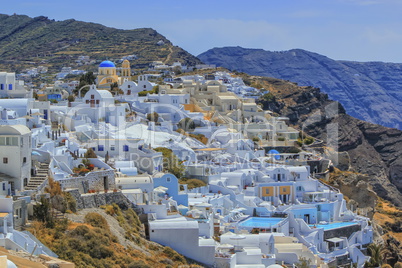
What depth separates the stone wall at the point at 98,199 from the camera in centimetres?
2766

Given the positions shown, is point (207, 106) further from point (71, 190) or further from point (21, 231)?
point (21, 231)

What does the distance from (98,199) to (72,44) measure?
96.0m

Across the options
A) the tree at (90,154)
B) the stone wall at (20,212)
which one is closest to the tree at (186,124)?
the tree at (90,154)

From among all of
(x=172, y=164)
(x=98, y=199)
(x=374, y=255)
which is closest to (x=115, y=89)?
(x=172, y=164)

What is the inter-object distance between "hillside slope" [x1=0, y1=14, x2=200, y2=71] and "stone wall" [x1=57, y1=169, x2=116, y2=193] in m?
63.3

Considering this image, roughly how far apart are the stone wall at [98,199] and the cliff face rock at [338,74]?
392 ft

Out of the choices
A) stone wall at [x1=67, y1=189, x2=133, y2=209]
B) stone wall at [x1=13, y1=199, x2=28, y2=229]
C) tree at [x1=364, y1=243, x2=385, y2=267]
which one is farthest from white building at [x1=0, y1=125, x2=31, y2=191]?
tree at [x1=364, y1=243, x2=385, y2=267]

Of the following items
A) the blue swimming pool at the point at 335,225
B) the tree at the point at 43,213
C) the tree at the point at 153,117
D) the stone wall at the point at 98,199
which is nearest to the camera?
the tree at the point at 43,213

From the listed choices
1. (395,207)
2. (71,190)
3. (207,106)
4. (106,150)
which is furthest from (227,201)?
(395,207)

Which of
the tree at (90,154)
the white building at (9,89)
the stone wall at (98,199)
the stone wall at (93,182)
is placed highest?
the white building at (9,89)

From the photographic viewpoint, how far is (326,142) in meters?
66.6

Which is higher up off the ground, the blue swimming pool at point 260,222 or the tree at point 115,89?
the tree at point 115,89

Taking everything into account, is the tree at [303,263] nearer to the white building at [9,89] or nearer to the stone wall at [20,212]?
the stone wall at [20,212]

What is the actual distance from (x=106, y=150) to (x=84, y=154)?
10.4ft
